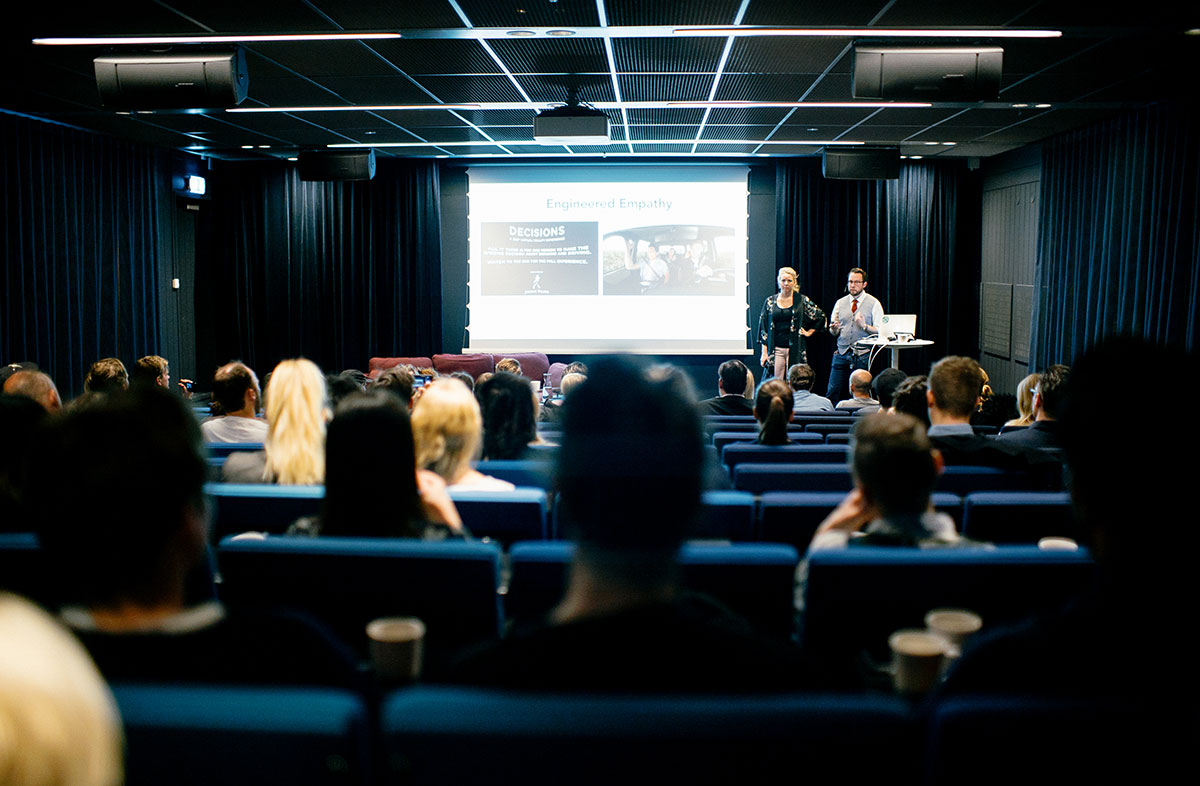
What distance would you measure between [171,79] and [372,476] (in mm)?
4378

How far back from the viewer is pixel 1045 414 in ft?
13.6

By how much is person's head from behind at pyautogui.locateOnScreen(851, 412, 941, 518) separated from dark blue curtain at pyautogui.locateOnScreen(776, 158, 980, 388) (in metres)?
9.44

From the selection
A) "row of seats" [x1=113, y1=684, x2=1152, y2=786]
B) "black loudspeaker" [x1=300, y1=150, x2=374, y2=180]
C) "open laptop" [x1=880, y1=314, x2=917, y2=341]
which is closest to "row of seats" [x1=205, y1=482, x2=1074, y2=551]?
"row of seats" [x1=113, y1=684, x2=1152, y2=786]

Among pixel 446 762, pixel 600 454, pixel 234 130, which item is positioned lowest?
pixel 446 762

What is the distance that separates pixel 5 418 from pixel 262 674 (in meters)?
1.86

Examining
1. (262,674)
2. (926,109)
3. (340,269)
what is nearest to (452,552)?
(262,674)

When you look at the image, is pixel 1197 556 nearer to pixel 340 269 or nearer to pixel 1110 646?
pixel 1110 646

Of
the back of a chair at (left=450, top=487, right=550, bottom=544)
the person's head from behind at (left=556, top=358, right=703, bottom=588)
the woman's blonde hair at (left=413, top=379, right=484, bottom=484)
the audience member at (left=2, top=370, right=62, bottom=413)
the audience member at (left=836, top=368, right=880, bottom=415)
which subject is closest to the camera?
the person's head from behind at (left=556, top=358, right=703, bottom=588)

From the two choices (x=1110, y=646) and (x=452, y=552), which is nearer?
(x=1110, y=646)

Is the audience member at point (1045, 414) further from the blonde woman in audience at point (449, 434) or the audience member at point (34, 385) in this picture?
the audience member at point (34, 385)

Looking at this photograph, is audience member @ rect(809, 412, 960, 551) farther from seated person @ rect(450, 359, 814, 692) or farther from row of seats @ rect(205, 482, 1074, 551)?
seated person @ rect(450, 359, 814, 692)

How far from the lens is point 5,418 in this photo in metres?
2.56

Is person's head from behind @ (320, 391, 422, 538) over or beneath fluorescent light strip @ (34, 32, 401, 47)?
beneath

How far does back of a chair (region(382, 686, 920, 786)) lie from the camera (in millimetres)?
986
